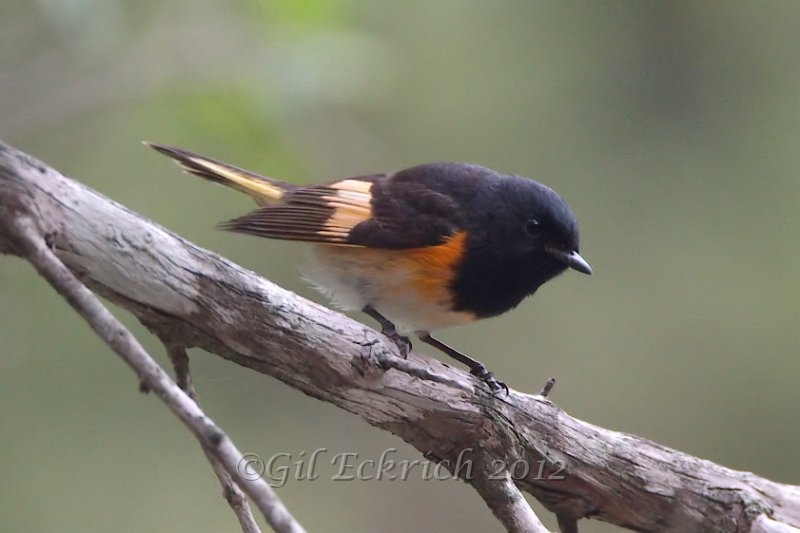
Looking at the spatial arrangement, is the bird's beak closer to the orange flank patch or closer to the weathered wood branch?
the orange flank patch

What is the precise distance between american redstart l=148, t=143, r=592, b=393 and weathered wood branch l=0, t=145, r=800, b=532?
0.70 ft

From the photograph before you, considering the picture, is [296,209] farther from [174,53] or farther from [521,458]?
[521,458]

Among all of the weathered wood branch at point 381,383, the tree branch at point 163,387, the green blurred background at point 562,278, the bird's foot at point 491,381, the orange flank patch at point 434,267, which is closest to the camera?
the tree branch at point 163,387

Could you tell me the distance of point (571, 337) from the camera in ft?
17.2

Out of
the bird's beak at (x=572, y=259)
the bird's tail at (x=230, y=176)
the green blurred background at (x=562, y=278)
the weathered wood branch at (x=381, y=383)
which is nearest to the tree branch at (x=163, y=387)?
the weathered wood branch at (x=381, y=383)

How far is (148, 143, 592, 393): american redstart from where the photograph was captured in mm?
2561

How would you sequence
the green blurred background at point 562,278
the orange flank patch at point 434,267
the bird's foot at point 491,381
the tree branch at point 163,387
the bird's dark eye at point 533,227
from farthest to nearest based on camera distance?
the green blurred background at point 562,278
the bird's dark eye at point 533,227
the orange flank patch at point 434,267
the bird's foot at point 491,381
the tree branch at point 163,387

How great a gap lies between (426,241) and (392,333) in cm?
26

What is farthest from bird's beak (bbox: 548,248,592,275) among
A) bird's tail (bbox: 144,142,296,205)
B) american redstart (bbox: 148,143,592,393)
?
bird's tail (bbox: 144,142,296,205)

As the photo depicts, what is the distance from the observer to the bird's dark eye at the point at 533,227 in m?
2.65

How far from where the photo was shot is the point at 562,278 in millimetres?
5422

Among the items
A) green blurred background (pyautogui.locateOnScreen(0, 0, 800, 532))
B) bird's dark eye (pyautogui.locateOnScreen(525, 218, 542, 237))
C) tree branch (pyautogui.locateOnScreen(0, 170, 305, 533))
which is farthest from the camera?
green blurred background (pyautogui.locateOnScreen(0, 0, 800, 532))

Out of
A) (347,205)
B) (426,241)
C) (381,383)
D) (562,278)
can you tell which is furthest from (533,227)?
(562,278)

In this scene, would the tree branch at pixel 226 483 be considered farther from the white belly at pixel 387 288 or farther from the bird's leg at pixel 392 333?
the white belly at pixel 387 288
